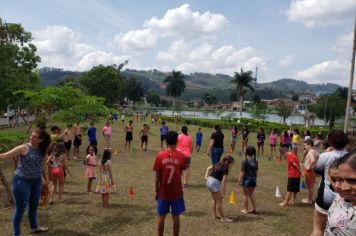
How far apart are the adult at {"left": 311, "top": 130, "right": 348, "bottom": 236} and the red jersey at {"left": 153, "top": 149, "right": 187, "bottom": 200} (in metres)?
2.23

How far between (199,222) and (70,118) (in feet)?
15.3

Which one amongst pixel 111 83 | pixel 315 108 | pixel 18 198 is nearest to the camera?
pixel 18 198

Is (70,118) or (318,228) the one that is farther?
(70,118)

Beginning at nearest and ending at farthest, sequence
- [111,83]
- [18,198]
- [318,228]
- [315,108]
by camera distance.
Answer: [318,228] → [18,198] → [111,83] → [315,108]

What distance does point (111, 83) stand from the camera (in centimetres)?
7475

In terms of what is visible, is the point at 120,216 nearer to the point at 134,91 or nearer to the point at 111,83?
the point at 111,83

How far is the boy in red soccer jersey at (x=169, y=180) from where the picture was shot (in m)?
6.14

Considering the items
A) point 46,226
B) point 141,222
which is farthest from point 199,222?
point 46,226

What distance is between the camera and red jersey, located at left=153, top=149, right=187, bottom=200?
6137mm

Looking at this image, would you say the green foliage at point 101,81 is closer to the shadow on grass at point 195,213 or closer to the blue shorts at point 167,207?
the shadow on grass at point 195,213

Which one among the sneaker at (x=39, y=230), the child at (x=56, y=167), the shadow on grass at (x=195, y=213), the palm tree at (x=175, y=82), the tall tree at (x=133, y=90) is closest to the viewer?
the sneaker at (x=39, y=230)

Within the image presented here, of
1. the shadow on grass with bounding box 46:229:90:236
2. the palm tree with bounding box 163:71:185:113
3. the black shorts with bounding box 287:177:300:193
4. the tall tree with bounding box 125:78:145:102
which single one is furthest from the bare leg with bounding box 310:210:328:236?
the tall tree with bounding box 125:78:145:102

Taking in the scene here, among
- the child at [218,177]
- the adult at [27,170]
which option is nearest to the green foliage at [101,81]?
the child at [218,177]

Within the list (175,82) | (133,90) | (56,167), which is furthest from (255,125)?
(133,90)
